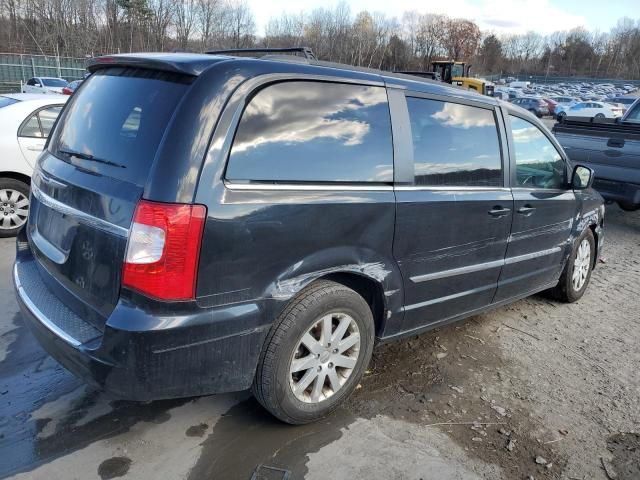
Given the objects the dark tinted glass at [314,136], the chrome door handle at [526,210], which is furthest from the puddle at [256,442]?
the chrome door handle at [526,210]

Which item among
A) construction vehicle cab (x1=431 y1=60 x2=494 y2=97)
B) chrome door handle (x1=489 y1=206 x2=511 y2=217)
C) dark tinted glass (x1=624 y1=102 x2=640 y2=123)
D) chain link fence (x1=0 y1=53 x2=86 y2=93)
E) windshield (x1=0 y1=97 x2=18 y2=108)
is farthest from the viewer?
chain link fence (x1=0 y1=53 x2=86 y2=93)

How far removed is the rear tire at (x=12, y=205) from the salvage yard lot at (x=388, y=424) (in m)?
2.42

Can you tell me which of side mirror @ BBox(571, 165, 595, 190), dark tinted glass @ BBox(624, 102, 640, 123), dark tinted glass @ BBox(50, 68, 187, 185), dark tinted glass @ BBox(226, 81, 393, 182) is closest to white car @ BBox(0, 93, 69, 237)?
dark tinted glass @ BBox(50, 68, 187, 185)

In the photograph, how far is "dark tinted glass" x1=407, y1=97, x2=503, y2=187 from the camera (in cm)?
321

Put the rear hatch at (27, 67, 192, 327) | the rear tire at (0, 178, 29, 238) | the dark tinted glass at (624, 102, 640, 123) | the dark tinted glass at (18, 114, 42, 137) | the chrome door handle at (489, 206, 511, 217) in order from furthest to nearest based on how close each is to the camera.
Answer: the dark tinted glass at (624, 102, 640, 123) < the dark tinted glass at (18, 114, 42, 137) < the rear tire at (0, 178, 29, 238) < the chrome door handle at (489, 206, 511, 217) < the rear hatch at (27, 67, 192, 327)

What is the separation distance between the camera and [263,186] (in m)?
2.46

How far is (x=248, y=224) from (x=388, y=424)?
148 centimetres

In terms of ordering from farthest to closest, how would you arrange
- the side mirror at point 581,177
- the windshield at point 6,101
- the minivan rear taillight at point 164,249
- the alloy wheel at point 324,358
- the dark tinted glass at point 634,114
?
the dark tinted glass at point 634,114
the windshield at point 6,101
the side mirror at point 581,177
the alloy wheel at point 324,358
the minivan rear taillight at point 164,249

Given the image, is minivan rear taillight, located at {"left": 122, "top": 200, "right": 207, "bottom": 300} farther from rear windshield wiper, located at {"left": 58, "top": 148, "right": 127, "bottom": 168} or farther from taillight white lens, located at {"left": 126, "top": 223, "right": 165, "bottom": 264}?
rear windshield wiper, located at {"left": 58, "top": 148, "right": 127, "bottom": 168}

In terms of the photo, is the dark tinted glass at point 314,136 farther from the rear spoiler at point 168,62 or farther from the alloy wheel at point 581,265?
the alloy wheel at point 581,265

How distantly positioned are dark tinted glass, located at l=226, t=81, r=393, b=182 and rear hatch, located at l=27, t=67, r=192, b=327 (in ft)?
1.22

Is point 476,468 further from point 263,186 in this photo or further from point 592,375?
point 263,186

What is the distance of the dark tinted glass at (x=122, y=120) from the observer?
239 cm

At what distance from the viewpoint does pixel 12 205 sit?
20.1 ft
